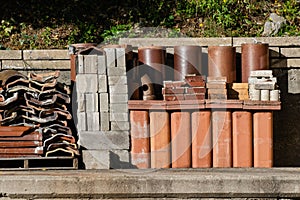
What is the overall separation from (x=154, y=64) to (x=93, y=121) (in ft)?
2.49

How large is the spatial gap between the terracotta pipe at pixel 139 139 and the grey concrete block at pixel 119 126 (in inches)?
1.8

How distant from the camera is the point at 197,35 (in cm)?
594

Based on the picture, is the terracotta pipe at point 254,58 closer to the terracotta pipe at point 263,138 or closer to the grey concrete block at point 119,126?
the terracotta pipe at point 263,138

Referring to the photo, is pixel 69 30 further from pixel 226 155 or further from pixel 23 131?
pixel 226 155

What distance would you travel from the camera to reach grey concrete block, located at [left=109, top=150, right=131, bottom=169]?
15.2ft

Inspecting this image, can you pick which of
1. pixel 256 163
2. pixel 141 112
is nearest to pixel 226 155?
pixel 256 163

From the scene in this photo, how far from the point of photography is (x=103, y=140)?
462cm

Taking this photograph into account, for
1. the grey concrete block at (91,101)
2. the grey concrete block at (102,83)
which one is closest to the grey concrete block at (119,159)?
the grey concrete block at (91,101)

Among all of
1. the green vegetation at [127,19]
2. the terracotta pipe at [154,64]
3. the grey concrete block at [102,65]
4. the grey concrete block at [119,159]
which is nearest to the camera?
the grey concrete block at [102,65]

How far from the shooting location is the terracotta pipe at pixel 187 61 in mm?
4859

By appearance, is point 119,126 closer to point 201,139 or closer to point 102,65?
point 102,65

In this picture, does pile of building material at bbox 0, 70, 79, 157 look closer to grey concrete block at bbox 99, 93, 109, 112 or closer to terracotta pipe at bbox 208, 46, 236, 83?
grey concrete block at bbox 99, 93, 109, 112

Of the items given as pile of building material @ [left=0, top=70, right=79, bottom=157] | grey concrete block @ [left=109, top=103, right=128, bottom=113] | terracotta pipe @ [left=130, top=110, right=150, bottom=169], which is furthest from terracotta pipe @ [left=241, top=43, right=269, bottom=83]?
pile of building material @ [left=0, top=70, right=79, bottom=157]

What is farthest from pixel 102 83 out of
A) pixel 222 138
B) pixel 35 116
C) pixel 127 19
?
pixel 127 19
